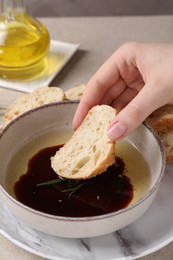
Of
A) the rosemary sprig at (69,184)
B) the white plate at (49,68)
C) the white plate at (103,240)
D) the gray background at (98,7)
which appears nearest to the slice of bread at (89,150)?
the rosemary sprig at (69,184)

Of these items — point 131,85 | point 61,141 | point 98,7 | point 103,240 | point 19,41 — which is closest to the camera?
point 103,240

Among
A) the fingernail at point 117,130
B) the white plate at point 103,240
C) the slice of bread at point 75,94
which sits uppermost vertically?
the fingernail at point 117,130

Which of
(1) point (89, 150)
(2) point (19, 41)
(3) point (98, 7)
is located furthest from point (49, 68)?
(3) point (98, 7)

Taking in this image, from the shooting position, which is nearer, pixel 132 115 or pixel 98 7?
pixel 132 115

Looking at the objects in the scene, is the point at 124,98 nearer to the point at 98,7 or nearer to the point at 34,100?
the point at 34,100

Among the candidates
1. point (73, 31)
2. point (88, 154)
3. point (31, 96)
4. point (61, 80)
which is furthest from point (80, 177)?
point (73, 31)

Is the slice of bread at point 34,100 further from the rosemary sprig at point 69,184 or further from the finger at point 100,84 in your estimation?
the rosemary sprig at point 69,184

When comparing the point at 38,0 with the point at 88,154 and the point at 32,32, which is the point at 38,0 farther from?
the point at 88,154
